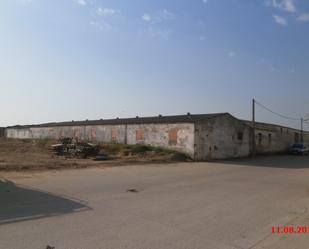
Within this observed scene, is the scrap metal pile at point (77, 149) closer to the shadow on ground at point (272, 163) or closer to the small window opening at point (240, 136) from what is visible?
the shadow on ground at point (272, 163)

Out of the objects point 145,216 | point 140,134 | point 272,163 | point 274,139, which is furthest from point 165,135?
point 145,216

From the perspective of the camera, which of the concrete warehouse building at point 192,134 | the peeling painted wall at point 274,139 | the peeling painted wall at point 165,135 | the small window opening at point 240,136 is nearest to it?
the peeling painted wall at point 165,135

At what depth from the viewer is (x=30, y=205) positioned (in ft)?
28.6

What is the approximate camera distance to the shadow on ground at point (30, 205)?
7637 millimetres

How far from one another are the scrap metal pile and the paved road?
50.2 ft

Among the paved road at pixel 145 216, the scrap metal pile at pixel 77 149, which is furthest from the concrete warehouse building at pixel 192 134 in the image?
the paved road at pixel 145 216

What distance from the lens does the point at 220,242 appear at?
6.32 m

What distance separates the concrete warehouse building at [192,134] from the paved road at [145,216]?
17.9 metres

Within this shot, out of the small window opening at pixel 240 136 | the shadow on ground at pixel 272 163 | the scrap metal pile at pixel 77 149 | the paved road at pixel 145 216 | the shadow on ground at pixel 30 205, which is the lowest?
the shadow on ground at pixel 272 163

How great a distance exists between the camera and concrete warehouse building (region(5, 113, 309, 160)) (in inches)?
1235

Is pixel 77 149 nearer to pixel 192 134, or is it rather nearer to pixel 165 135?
pixel 165 135

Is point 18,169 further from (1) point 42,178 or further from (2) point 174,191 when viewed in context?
(2) point 174,191

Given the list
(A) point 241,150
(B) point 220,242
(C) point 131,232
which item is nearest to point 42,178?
(C) point 131,232

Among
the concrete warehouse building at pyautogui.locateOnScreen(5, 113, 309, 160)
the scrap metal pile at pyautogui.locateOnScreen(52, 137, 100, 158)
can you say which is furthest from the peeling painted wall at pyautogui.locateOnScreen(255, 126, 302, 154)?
the scrap metal pile at pyautogui.locateOnScreen(52, 137, 100, 158)
